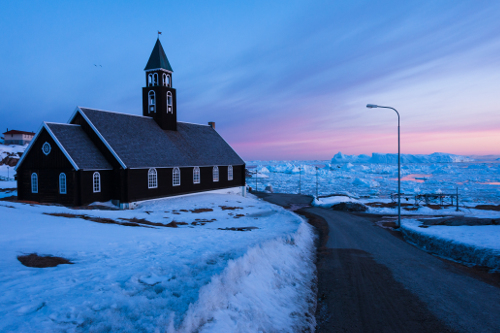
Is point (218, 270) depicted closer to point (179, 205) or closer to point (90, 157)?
point (179, 205)

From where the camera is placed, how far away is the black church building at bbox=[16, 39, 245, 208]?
1023 inches

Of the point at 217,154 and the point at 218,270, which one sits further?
the point at 217,154

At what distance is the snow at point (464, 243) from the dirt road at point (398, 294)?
1.03 metres

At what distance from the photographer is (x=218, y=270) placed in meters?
7.72

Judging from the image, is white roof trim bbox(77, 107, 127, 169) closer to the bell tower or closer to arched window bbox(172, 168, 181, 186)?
arched window bbox(172, 168, 181, 186)

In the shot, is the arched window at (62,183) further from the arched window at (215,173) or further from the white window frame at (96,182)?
the arched window at (215,173)

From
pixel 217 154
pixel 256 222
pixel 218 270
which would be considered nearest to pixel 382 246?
pixel 256 222

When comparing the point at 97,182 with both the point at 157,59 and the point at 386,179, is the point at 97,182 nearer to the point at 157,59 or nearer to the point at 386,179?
the point at 157,59

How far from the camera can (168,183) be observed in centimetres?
3162

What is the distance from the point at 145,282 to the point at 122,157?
23602 mm

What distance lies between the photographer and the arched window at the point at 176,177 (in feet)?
106

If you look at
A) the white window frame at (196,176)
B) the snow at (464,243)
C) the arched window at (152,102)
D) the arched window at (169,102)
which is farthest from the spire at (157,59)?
the snow at (464,243)

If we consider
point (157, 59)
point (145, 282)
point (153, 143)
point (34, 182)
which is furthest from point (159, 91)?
point (145, 282)

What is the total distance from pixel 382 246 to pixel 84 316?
15.5 m
